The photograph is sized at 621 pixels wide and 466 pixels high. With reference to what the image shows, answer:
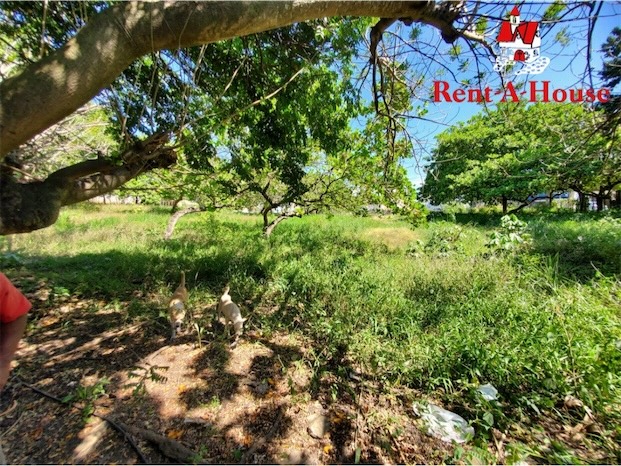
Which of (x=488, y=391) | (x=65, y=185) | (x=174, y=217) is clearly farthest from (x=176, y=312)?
(x=174, y=217)

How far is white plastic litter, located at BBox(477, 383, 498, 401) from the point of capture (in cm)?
204

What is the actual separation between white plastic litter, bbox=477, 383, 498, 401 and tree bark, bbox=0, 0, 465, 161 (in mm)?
2998

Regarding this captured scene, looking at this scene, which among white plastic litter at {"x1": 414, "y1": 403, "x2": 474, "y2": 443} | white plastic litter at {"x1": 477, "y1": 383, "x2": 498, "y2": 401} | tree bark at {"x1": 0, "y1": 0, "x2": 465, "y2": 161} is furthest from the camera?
white plastic litter at {"x1": 477, "y1": 383, "x2": 498, "y2": 401}

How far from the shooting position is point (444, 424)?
193 centimetres

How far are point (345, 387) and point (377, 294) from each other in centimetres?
153

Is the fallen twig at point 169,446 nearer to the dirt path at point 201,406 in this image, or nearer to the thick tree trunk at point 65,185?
the dirt path at point 201,406

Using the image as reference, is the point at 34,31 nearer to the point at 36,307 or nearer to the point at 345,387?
the point at 36,307

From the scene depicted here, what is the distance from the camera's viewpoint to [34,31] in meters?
2.60

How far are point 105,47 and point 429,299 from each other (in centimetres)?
402

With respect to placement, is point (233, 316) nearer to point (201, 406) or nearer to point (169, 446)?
point (201, 406)

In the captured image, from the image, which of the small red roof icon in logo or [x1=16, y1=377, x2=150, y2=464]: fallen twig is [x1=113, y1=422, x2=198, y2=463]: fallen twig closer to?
[x1=16, y1=377, x2=150, y2=464]: fallen twig

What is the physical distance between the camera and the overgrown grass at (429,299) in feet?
7.15

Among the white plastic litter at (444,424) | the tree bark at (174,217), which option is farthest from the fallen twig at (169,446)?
the tree bark at (174,217)

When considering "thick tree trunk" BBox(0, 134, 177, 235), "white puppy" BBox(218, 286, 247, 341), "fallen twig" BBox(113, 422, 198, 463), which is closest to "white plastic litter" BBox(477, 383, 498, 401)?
"fallen twig" BBox(113, 422, 198, 463)
